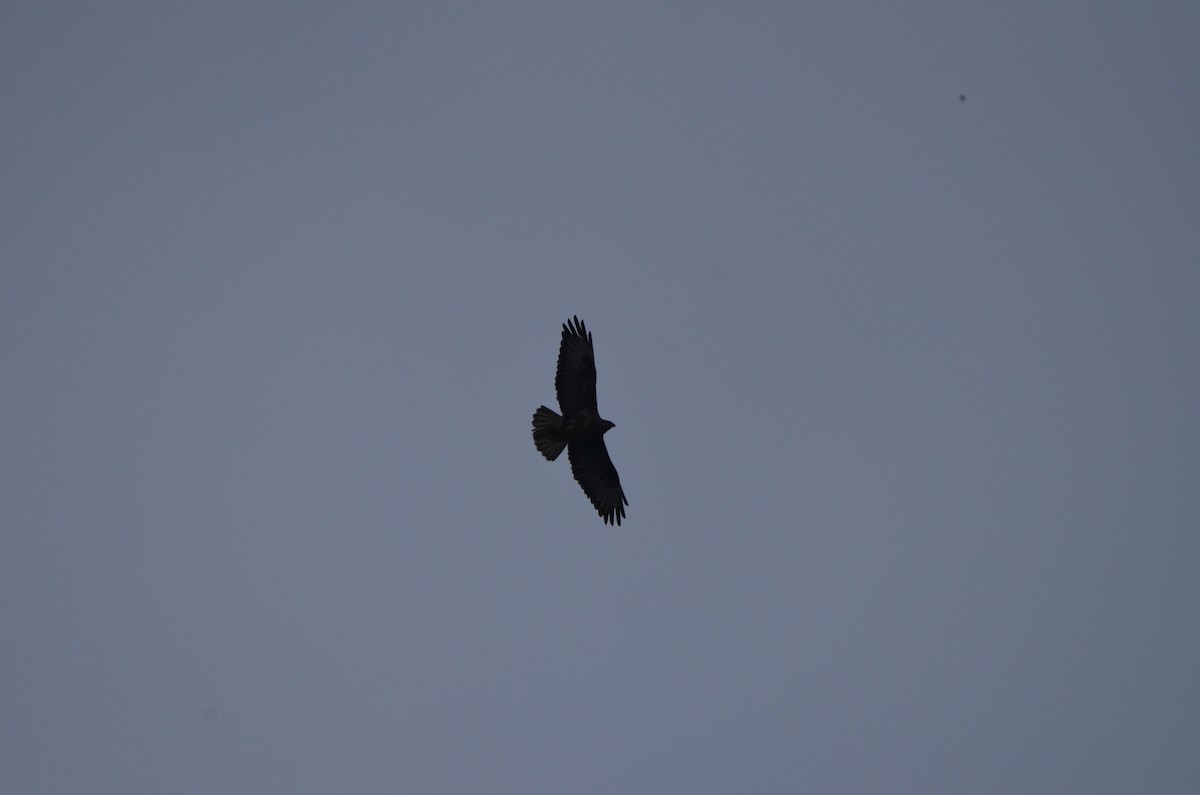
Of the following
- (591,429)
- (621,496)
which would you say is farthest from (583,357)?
(621,496)

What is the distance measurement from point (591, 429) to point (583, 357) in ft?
5.34

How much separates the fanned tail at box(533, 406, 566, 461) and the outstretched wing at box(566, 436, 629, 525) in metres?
0.60

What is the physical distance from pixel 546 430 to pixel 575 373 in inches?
57.1

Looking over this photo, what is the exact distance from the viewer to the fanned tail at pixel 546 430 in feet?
87.0

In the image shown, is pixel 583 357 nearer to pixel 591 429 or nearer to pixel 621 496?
pixel 591 429

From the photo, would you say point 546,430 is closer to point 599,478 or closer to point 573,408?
point 573,408

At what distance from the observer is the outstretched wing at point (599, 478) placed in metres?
27.3

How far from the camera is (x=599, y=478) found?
27.8 metres

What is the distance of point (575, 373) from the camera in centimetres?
2642

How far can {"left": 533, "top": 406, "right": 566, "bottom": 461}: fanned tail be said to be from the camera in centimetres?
2652

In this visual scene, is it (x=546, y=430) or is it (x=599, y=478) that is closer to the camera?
(x=546, y=430)

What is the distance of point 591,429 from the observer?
26422mm

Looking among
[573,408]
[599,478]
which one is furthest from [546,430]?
[599,478]

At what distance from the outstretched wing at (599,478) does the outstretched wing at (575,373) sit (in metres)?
1.15
